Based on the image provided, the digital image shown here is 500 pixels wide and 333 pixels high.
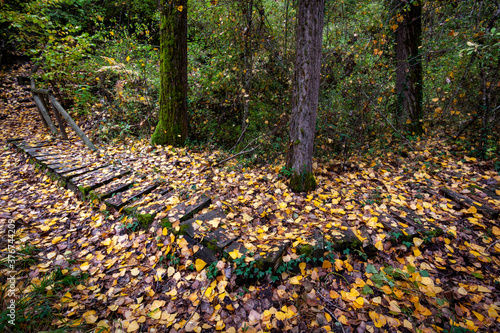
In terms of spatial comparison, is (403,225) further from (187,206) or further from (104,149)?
(104,149)

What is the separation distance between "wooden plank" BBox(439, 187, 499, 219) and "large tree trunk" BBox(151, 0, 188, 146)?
492 cm

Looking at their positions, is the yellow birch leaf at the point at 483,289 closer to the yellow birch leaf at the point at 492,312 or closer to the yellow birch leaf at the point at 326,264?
the yellow birch leaf at the point at 492,312

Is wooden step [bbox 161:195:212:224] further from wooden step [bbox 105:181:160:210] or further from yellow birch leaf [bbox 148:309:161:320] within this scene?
yellow birch leaf [bbox 148:309:161:320]

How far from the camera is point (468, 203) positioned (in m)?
2.96

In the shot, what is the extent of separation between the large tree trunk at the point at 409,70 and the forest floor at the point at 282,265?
138cm

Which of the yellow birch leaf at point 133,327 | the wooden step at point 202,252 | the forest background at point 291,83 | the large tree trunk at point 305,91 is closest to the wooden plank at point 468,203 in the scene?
the forest background at point 291,83

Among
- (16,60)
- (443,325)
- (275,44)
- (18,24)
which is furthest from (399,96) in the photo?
(16,60)

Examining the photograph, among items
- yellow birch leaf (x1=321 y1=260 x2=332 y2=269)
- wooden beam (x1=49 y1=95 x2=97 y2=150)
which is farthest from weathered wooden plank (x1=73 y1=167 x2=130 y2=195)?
yellow birch leaf (x1=321 y1=260 x2=332 y2=269)

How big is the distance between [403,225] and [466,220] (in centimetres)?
87

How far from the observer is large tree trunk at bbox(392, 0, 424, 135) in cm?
456

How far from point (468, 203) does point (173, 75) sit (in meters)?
5.56

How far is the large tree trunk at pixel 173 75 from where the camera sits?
451 centimetres

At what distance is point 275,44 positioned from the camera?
4941 millimetres

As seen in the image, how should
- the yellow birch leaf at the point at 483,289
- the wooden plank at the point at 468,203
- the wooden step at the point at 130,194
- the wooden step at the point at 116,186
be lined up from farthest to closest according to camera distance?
1. the wooden step at the point at 116,186
2. the wooden step at the point at 130,194
3. the wooden plank at the point at 468,203
4. the yellow birch leaf at the point at 483,289
